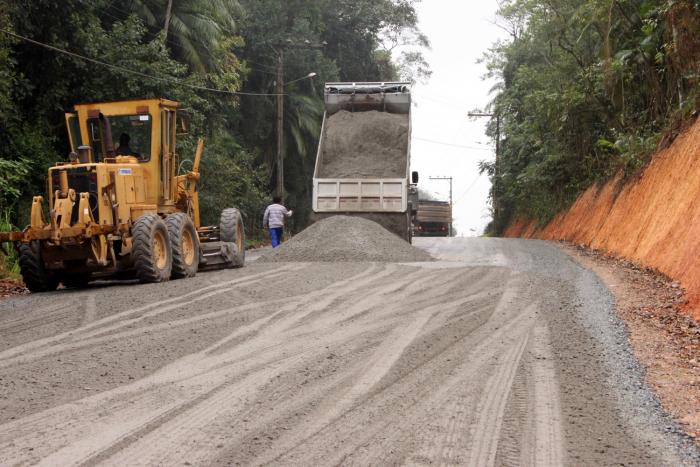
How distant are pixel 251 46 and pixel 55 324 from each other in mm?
30320

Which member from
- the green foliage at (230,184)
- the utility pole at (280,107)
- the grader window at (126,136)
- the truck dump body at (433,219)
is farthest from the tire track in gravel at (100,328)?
the truck dump body at (433,219)

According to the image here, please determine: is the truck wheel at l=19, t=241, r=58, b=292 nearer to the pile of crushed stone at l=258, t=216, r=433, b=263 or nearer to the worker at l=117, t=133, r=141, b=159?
the worker at l=117, t=133, r=141, b=159

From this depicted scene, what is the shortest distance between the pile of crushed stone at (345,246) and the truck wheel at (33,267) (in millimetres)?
5331

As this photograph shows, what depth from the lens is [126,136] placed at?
1331cm

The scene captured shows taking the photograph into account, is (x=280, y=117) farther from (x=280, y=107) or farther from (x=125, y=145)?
(x=125, y=145)

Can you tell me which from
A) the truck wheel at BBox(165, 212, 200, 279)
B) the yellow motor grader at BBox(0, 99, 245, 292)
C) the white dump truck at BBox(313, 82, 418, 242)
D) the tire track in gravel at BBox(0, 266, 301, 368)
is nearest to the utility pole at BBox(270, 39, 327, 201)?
the white dump truck at BBox(313, 82, 418, 242)

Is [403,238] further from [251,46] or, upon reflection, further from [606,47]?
[251,46]

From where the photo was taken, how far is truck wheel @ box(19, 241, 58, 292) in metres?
12.0

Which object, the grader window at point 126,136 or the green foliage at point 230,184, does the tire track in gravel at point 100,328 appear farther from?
the green foliage at point 230,184

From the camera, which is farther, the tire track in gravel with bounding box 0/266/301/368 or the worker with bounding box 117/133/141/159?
the worker with bounding box 117/133/141/159

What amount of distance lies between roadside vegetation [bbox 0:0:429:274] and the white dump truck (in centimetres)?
429

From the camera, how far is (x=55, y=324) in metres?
8.78

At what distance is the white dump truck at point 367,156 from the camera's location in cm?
2019

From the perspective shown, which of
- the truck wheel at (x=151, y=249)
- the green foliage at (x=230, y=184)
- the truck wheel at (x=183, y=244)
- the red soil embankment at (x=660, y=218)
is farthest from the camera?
the green foliage at (x=230, y=184)
